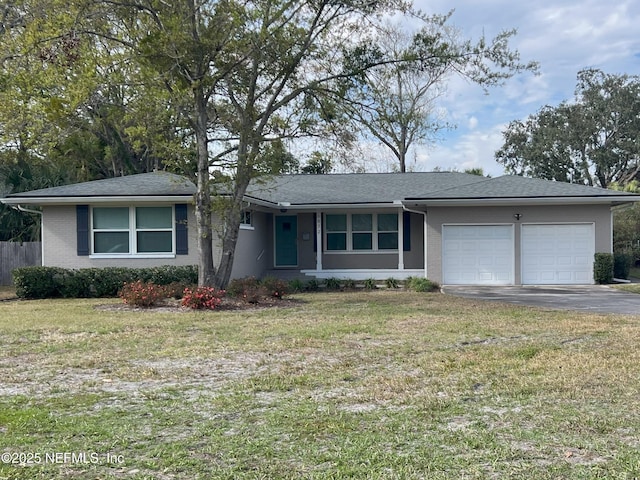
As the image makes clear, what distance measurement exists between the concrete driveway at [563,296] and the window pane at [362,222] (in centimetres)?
417

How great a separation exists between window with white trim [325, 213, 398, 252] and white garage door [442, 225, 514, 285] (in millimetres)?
2790

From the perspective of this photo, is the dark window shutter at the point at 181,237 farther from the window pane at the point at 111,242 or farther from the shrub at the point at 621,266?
the shrub at the point at 621,266

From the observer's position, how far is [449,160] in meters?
44.5

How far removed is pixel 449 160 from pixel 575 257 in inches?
1100

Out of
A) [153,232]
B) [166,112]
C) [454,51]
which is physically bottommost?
[153,232]

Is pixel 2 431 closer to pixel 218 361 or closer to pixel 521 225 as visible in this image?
pixel 218 361

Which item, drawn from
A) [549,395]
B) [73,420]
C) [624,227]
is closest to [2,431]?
[73,420]

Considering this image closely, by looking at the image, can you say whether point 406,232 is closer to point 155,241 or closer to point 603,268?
point 603,268

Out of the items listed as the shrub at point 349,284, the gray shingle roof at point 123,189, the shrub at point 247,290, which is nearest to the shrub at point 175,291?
the shrub at point 247,290

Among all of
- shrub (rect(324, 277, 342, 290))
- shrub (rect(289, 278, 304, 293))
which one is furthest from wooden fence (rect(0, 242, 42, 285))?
shrub (rect(324, 277, 342, 290))

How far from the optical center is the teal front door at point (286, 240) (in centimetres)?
2092

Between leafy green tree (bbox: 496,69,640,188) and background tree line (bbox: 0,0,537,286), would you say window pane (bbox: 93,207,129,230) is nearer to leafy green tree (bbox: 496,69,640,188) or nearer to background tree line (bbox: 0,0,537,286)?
background tree line (bbox: 0,0,537,286)

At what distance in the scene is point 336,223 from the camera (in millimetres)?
20438

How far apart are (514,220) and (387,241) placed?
15.0ft
